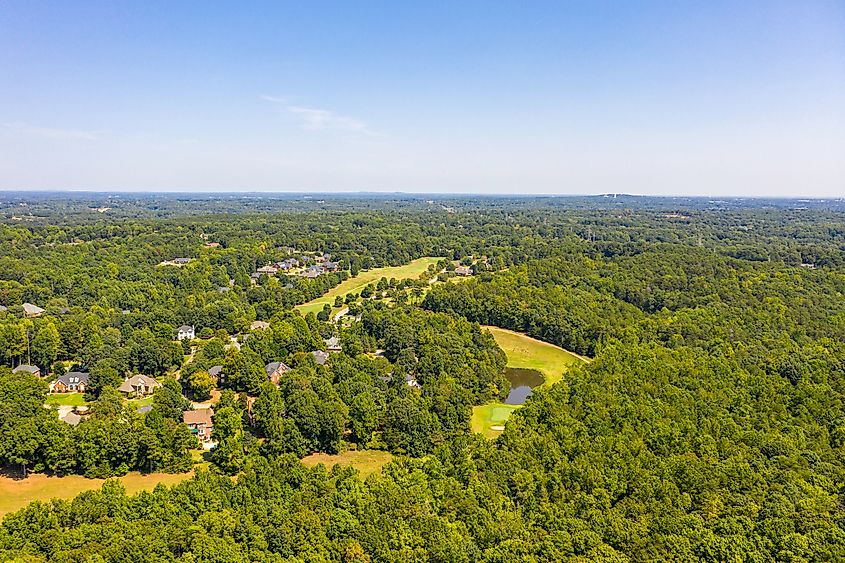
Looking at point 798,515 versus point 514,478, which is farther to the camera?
point 514,478

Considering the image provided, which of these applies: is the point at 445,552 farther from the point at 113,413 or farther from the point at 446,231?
the point at 446,231

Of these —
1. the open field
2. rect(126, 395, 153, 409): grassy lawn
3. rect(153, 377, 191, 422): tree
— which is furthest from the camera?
the open field

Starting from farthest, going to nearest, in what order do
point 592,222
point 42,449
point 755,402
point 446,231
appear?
point 592,222
point 446,231
point 755,402
point 42,449

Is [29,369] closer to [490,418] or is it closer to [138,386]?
[138,386]

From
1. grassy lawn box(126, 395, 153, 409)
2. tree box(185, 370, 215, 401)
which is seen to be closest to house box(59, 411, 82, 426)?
grassy lawn box(126, 395, 153, 409)

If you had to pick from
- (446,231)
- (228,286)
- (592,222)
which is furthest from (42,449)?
(592,222)

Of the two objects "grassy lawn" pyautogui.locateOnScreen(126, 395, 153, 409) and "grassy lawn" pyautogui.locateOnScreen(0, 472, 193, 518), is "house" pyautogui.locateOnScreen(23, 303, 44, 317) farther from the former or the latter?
"grassy lawn" pyautogui.locateOnScreen(0, 472, 193, 518)
